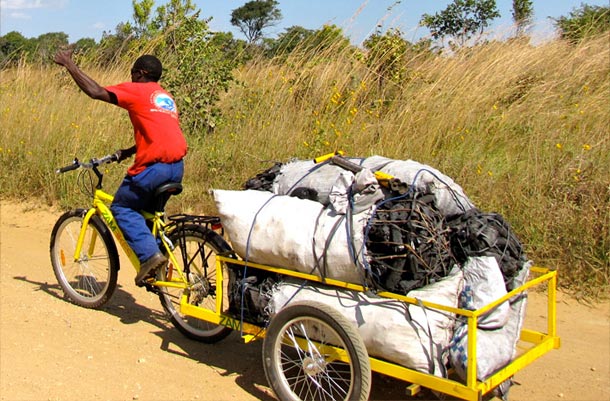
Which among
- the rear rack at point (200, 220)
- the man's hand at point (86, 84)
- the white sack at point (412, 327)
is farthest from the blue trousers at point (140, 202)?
the white sack at point (412, 327)

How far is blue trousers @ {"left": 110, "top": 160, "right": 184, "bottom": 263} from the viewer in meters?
4.48

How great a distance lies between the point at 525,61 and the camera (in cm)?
840

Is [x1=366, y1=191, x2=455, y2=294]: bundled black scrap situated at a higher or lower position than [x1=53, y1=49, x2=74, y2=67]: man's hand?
lower

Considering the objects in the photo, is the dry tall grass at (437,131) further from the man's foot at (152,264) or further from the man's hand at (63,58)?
the man's hand at (63,58)

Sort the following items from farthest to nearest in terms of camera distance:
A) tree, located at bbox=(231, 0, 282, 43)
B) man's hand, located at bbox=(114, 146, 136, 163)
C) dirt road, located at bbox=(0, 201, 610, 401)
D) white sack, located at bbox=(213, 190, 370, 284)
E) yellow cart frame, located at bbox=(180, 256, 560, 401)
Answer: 1. tree, located at bbox=(231, 0, 282, 43)
2. man's hand, located at bbox=(114, 146, 136, 163)
3. dirt road, located at bbox=(0, 201, 610, 401)
4. white sack, located at bbox=(213, 190, 370, 284)
5. yellow cart frame, located at bbox=(180, 256, 560, 401)

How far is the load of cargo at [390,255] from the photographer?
3.23m

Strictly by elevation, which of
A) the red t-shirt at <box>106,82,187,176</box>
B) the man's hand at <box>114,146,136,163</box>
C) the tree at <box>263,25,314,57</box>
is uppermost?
the tree at <box>263,25,314,57</box>

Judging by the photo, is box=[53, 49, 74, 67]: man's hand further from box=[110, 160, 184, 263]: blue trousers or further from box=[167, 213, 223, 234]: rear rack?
box=[167, 213, 223, 234]: rear rack

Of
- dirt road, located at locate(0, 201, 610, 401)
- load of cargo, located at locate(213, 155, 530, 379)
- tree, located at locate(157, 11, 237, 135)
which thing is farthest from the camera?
tree, located at locate(157, 11, 237, 135)

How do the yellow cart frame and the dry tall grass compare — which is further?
the dry tall grass

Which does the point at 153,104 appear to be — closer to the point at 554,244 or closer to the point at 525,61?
the point at 554,244

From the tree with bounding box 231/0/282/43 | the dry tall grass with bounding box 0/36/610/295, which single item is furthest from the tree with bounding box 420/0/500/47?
the tree with bounding box 231/0/282/43

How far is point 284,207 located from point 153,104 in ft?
4.29

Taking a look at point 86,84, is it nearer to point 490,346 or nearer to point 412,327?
point 412,327
